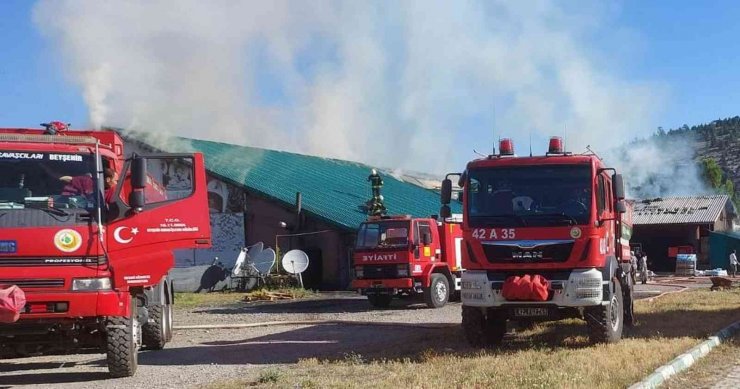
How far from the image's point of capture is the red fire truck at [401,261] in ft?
64.2

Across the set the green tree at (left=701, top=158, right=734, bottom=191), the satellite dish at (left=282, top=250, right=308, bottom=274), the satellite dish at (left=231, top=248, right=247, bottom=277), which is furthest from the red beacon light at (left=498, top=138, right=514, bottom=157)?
the green tree at (left=701, top=158, right=734, bottom=191)

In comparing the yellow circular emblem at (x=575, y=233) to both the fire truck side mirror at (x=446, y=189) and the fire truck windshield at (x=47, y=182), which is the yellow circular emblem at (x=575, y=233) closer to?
the fire truck side mirror at (x=446, y=189)

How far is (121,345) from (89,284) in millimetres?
918

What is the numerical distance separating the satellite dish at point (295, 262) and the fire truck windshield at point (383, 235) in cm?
636

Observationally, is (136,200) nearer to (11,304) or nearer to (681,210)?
(11,304)

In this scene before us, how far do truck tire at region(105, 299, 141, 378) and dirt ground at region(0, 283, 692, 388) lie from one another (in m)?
0.15

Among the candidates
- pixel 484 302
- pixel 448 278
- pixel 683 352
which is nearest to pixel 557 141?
pixel 484 302

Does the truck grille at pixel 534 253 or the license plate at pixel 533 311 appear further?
the license plate at pixel 533 311

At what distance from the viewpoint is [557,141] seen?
11594mm

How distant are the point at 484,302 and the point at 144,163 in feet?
16.1

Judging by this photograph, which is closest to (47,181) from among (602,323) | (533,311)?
(533,311)

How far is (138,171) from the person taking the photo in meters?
9.12

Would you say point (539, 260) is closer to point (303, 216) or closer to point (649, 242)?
point (303, 216)

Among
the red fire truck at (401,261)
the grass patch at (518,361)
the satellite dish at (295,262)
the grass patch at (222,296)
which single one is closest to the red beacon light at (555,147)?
the grass patch at (518,361)
